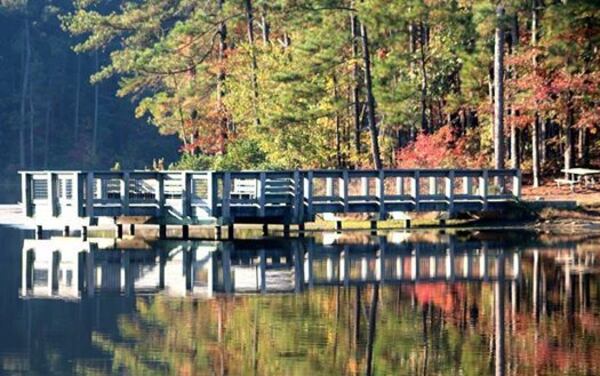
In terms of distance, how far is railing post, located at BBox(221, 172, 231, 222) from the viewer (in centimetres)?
3581

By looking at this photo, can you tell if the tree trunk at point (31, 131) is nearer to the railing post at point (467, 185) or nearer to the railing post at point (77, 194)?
the railing post at point (467, 185)

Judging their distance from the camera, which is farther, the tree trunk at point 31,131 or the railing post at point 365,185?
the tree trunk at point 31,131

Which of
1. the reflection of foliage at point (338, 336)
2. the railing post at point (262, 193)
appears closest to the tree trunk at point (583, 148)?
the railing post at point (262, 193)

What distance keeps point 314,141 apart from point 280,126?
2.44 metres

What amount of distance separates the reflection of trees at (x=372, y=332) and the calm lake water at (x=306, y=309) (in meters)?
0.03

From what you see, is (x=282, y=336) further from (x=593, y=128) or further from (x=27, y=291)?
(x=593, y=128)

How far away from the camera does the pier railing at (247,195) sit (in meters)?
36.2

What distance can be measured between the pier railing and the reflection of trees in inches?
504

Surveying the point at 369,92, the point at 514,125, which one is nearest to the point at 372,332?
the point at 514,125

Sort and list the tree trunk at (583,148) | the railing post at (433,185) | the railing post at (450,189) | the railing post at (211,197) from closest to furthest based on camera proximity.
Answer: the railing post at (211,197) → the railing post at (450,189) → the railing post at (433,185) → the tree trunk at (583,148)

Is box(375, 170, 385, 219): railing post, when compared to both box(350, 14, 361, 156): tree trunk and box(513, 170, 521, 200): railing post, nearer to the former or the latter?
box(513, 170, 521, 200): railing post

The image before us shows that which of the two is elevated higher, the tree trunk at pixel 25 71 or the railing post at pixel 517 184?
the tree trunk at pixel 25 71

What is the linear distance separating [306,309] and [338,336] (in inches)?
111

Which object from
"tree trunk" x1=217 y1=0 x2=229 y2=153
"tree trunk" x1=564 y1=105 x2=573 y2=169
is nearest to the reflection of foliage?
"tree trunk" x1=564 y1=105 x2=573 y2=169
